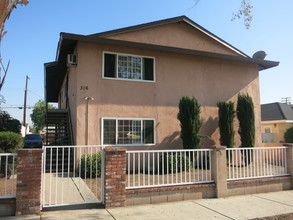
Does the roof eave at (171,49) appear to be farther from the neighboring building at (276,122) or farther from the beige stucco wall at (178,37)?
the neighboring building at (276,122)

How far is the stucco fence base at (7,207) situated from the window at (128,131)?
5336 mm

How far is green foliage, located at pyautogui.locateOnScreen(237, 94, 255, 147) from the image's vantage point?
1141cm

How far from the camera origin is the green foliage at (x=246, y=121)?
37.4 ft

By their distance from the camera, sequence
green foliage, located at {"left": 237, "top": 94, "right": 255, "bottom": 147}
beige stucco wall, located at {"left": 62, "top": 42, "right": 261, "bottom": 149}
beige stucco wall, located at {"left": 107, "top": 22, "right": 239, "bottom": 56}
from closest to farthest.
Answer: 1. beige stucco wall, located at {"left": 62, "top": 42, "right": 261, "bottom": 149}
2. green foliage, located at {"left": 237, "top": 94, "right": 255, "bottom": 147}
3. beige stucco wall, located at {"left": 107, "top": 22, "right": 239, "bottom": 56}

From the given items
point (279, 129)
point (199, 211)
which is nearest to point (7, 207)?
point (199, 211)

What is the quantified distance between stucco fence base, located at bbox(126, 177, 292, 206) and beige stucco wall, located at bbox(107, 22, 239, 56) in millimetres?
7495

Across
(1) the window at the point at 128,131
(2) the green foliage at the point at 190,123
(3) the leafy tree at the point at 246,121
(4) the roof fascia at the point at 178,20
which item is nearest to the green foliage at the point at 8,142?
(1) the window at the point at 128,131

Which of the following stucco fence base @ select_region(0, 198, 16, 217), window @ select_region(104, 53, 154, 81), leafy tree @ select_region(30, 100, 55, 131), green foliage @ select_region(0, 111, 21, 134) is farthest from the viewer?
leafy tree @ select_region(30, 100, 55, 131)

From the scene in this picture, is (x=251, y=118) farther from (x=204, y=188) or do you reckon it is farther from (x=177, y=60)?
(x=204, y=188)

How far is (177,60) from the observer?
38.8 ft

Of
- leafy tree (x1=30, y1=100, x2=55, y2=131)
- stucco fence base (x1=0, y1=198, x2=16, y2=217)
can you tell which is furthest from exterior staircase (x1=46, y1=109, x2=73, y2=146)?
leafy tree (x1=30, y1=100, x2=55, y2=131)

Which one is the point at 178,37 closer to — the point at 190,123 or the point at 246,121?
the point at 190,123

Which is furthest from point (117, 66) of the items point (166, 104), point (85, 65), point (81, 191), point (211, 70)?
point (81, 191)

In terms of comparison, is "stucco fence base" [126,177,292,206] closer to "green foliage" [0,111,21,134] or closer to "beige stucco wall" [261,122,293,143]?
"green foliage" [0,111,21,134]
